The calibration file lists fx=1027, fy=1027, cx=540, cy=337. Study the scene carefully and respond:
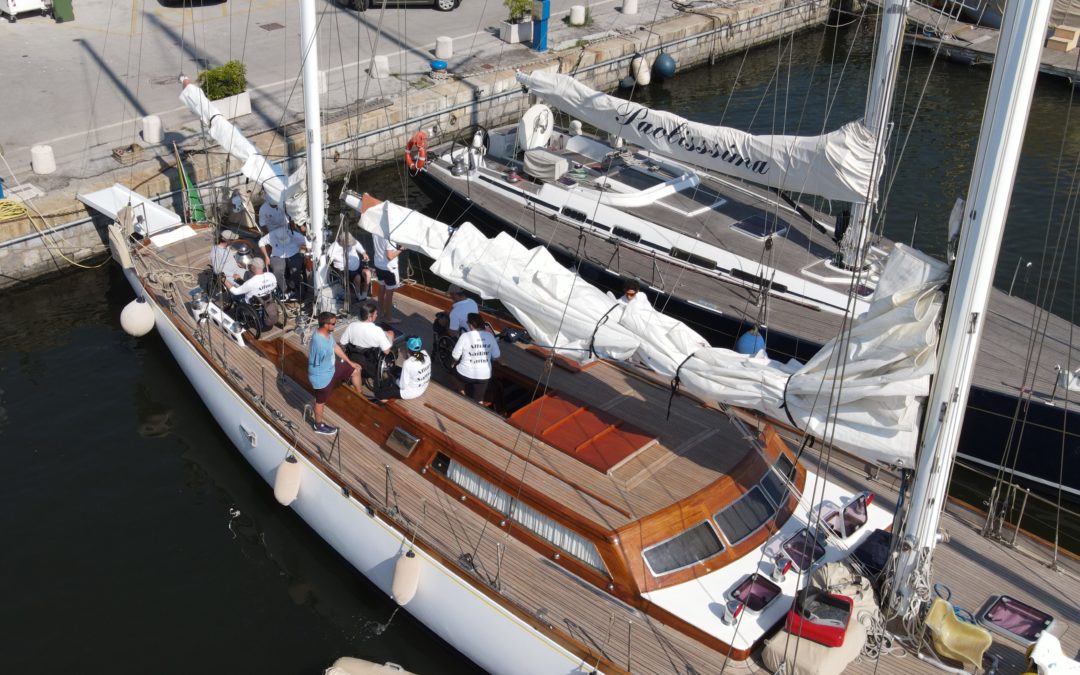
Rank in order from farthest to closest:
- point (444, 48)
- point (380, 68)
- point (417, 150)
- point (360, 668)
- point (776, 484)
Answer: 1. point (444, 48)
2. point (380, 68)
3. point (417, 150)
4. point (776, 484)
5. point (360, 668)

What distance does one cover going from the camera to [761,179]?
17172 millimetres

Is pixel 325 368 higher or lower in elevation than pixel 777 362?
lower

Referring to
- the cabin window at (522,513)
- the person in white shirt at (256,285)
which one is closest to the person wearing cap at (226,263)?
the person in white shirt at (256,285)

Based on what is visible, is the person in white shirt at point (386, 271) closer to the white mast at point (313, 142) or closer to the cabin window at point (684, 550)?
the white mast at point (313, 142)

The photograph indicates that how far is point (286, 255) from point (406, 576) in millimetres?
5777

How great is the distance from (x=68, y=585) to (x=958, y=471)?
38.8ft

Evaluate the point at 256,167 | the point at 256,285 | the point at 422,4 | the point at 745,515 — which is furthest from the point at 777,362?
the point at 422,4

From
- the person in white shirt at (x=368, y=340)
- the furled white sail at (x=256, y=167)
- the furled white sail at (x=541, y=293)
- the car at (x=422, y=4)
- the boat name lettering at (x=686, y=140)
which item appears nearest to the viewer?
the furled white sail at (x=541, y=293)

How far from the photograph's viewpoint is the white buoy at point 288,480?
11633 mm

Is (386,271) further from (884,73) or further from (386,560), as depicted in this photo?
(884,73)

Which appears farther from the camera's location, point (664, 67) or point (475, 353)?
point (664, 67)

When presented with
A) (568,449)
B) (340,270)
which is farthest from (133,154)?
(568,449)

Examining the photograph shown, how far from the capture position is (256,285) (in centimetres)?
1344

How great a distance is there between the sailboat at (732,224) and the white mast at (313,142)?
508 cm
